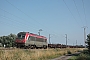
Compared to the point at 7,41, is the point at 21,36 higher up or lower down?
higher up

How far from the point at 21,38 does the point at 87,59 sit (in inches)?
844

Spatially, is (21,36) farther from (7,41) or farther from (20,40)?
(7,41)

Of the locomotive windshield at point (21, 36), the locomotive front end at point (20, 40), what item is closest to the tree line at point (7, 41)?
the locomotive windshield at point (21, 36)

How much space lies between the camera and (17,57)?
741 inches

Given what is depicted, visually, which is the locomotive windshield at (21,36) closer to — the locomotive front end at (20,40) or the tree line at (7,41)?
the locomotive front end at (20,40)

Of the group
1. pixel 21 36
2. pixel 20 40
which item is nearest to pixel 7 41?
pixel 21 36

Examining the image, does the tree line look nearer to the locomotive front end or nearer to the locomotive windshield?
the locomotive windshield

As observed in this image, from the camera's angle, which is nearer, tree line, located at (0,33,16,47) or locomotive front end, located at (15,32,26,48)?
locomotive front end, located at (15,32,26,48)

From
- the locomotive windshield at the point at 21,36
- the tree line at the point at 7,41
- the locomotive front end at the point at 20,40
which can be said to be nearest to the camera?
the locomotive front end at the point at 20,40

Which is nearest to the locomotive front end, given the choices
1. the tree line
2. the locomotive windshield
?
the locomotive windshield

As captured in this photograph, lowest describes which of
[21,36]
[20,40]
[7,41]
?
[20,40]

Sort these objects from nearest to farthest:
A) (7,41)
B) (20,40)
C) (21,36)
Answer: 1. (20,40)
2. (21,36)
3. (7,41)

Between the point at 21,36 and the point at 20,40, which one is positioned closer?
the point at 20,40

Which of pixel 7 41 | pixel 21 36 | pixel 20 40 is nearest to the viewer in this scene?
pixel 20 40
